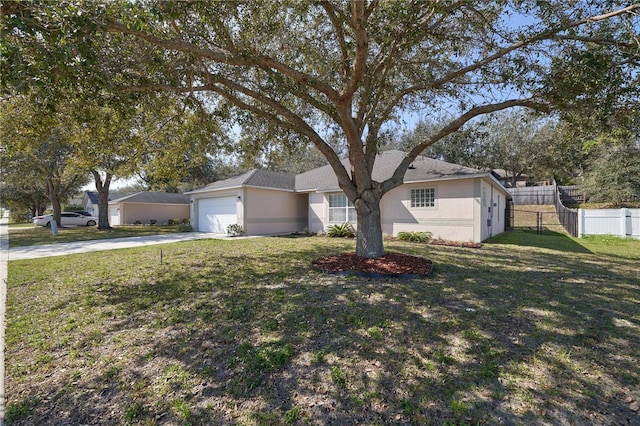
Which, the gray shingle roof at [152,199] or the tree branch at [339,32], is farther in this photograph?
the gray shingle roof at [152,199]

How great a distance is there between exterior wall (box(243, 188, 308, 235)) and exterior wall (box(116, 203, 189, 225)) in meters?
18.3

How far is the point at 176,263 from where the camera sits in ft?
27.6

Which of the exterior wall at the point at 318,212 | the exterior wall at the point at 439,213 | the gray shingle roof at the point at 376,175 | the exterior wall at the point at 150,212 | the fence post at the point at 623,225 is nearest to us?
the exterior wall at the point at 439,213

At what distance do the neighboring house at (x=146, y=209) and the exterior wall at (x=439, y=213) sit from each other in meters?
24.9

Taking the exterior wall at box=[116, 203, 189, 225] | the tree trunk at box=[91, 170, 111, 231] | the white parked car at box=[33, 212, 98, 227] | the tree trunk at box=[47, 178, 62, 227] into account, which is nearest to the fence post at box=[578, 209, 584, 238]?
the tree trunk at box=[91, 170, 111, 231]

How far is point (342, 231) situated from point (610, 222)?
12.8m

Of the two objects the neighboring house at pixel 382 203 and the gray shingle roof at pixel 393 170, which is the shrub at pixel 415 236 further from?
the gray shingle roof at pixel 393 170

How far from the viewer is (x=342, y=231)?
49.3 ft

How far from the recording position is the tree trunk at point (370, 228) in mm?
7537

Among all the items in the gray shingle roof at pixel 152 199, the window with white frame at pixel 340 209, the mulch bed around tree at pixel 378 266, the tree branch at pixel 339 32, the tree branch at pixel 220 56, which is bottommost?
the mulch bed around tree at pixel 378 266

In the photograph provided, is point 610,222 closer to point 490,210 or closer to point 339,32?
point 490,210

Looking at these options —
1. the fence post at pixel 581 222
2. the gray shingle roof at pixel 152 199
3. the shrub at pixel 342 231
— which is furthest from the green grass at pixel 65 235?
the fence post at pixel 581 222

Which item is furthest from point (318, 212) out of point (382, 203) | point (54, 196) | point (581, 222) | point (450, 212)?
point (54, 196)

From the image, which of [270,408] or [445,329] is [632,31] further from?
[270,408]
